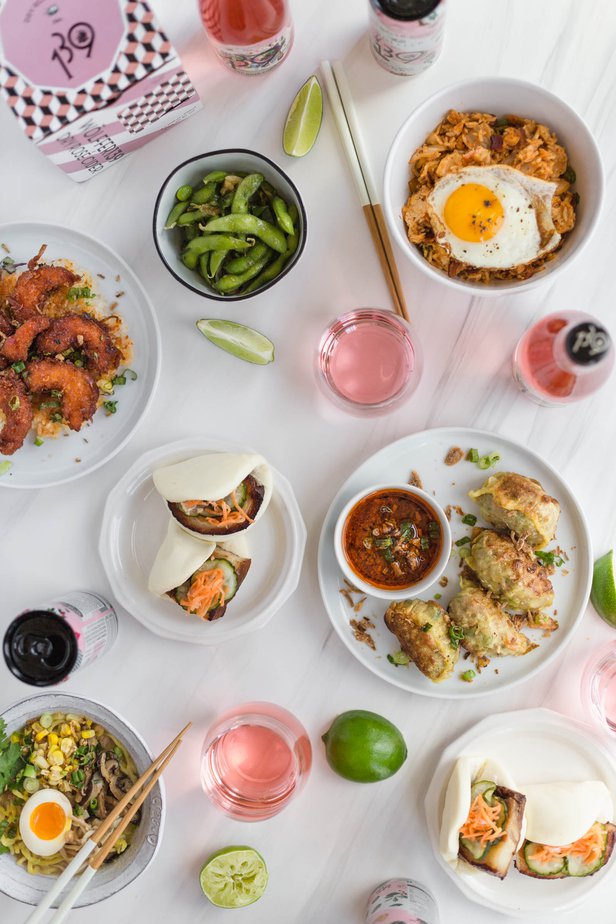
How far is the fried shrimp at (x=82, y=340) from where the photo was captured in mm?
2176

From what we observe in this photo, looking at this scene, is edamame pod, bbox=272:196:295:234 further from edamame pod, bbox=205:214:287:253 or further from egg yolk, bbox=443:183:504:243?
egg yolk, bbox=443:183:504:243

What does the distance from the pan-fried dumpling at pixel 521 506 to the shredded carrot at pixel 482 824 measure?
82 cm

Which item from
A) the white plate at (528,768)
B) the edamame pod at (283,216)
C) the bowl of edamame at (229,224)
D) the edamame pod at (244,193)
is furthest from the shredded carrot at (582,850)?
the edamame pod at (244,193)

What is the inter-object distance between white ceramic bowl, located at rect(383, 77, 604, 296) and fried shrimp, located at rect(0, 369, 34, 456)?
119cm

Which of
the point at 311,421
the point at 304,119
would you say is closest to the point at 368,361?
the point at 311,421

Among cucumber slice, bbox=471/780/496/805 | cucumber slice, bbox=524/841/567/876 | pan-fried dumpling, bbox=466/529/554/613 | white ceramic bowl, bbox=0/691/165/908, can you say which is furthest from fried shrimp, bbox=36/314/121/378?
cucumber slice, bbox=524/841/567/876

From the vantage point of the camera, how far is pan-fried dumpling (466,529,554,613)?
2221mm

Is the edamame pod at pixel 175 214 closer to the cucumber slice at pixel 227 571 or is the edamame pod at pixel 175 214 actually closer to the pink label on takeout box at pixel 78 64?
the pink label on takeout box at pixel 78 64

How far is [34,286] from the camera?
2.18 meters

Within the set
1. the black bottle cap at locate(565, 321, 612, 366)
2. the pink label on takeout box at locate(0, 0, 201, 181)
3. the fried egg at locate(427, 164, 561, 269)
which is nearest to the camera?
the pink label on takeout box at locate(0, 0, 201, 181)

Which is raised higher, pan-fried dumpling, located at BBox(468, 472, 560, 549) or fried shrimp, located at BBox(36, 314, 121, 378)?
fried shrimp, located at BBox(36, 314, 121, 378)

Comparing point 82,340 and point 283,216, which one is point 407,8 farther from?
point 82,340

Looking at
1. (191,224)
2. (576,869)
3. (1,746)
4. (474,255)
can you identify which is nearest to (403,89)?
(474,255)

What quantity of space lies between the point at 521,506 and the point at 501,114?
3.72 ft
